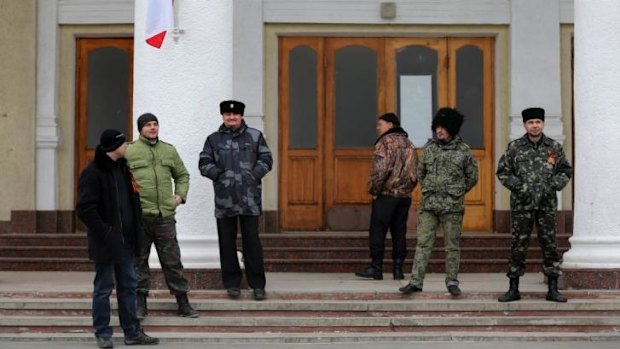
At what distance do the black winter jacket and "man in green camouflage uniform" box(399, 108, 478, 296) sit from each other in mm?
3221

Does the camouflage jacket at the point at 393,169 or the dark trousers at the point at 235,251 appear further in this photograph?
the camouflage jacket at the point at 393,169

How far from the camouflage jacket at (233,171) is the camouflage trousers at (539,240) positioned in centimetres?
262

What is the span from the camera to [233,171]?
12258 mm

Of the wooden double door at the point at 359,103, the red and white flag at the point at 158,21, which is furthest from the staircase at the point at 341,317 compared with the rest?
the wooden double door at the point at 359,103

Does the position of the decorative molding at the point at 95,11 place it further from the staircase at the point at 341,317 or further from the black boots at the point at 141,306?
the black boots at the point at 141,306

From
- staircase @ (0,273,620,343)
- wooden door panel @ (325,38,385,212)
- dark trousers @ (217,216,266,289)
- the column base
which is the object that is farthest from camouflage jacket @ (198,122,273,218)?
wooden door panel @ (325,38,385,212)

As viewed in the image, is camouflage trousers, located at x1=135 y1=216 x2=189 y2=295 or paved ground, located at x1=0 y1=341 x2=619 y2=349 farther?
camouflage trousers, located at x1=135 y1=216 x2=189 y2=295

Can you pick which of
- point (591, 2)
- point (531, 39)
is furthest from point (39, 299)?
point (531, 39)

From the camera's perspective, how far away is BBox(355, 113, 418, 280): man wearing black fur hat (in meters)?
14.0

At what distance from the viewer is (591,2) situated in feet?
42.2

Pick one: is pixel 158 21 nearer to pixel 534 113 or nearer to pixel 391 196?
pixel 391 196

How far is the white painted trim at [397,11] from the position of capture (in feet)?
54.6

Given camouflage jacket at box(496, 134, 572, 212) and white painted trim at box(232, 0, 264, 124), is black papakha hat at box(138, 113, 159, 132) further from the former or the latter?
white painted trim at box(232, 0, 264, 124)

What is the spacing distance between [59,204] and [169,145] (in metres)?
5.32
